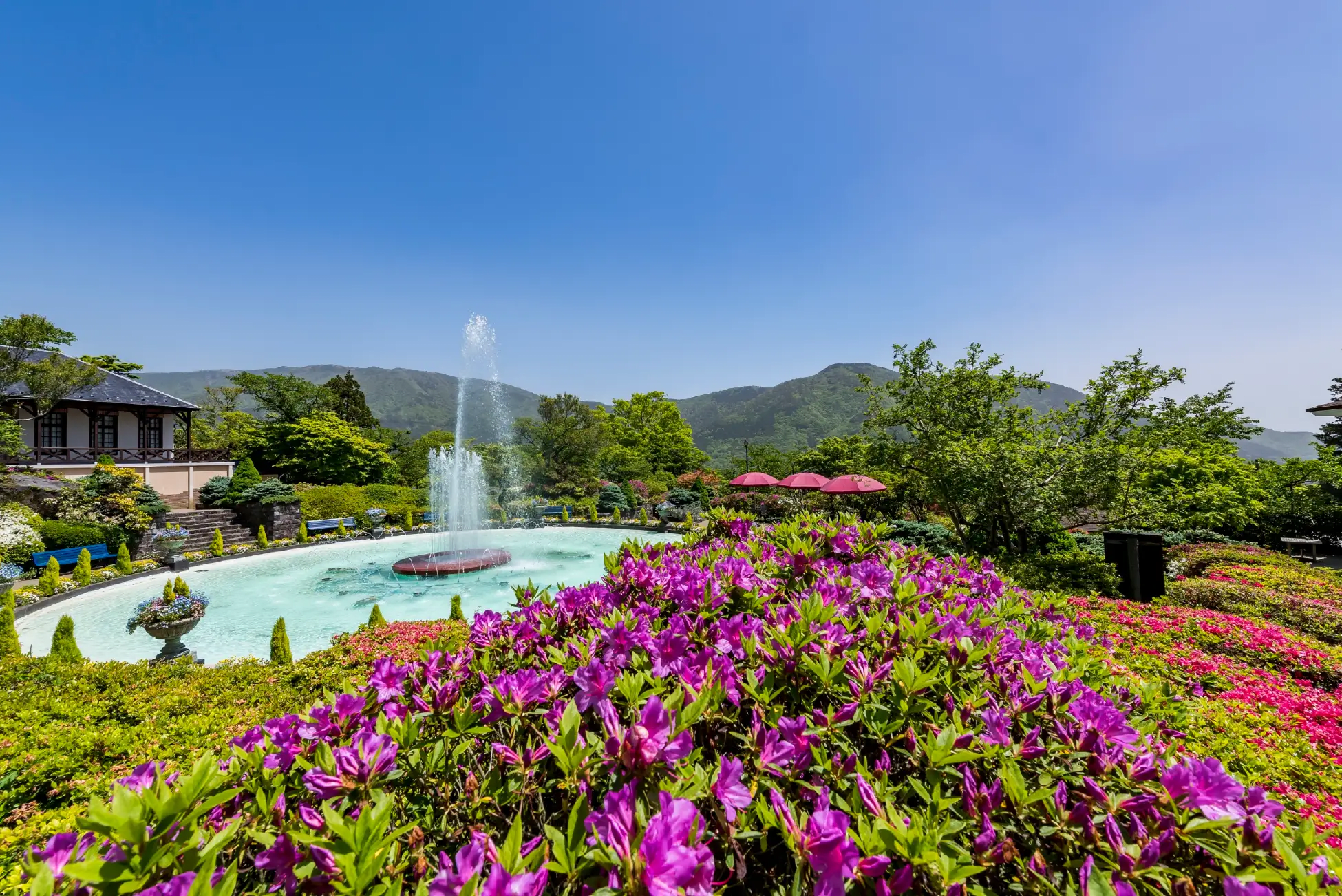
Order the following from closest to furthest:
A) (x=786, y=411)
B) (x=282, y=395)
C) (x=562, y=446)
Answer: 1. (x=562, y=446)
2. (x=282, y=395)
3. (x=786, y=411)

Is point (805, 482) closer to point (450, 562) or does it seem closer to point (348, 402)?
point (450, 562)

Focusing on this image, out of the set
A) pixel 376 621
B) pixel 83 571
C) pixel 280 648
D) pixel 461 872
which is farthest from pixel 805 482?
pixel 83 571

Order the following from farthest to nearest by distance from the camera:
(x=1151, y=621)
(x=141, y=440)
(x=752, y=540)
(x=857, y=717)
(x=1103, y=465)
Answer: (x=141, y=440) < (x=1103, y=465) < (x=1151, y=621) < (x=752, y=540) < (x=857, y=717)

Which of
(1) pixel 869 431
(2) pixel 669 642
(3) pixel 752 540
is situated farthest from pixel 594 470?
(2) pixel 669 642

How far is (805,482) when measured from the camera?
15.9 meters

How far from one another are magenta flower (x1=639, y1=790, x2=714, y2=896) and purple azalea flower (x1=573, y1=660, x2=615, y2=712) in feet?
1.65

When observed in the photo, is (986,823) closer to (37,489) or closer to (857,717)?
(857,717)

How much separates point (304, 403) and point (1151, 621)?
43.7m

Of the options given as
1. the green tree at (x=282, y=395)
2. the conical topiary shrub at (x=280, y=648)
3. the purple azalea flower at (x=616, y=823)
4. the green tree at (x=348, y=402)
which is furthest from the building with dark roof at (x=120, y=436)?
the purple azalea flower at (x=616, y=823)

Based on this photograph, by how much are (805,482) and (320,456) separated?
84.5 ft

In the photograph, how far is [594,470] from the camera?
91.0 feet

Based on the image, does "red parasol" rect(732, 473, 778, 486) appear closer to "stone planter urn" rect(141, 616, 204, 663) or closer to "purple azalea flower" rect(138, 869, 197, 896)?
"stone planter urn" rect(141, 616, 204, 663)

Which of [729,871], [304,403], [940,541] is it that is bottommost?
[940,541]

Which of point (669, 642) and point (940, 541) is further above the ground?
point (669, 642)
